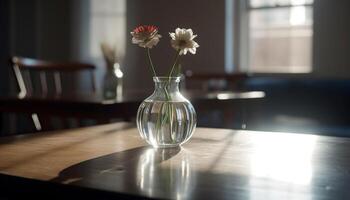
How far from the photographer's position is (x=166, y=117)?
1244 millimetres

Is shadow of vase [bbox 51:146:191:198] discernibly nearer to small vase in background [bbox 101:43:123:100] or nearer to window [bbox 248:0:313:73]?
small vase in background [bbox 101:43:123:100]

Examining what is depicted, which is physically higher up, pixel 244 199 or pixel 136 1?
pixel 136 1

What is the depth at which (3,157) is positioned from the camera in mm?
1160

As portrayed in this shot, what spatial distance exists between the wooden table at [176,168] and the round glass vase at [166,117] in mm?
33

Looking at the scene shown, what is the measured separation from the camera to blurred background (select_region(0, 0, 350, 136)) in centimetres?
380

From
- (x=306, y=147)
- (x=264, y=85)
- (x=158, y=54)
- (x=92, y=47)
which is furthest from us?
(x=92, y=47)

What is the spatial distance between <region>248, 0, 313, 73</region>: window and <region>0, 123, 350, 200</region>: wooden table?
2715 mm

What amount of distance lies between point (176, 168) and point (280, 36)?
3.40 meters

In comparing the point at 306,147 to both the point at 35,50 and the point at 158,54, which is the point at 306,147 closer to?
the point at 158,54

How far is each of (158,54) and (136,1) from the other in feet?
1.79

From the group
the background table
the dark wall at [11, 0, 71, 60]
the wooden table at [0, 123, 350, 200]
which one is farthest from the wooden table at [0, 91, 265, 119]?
the dark wall at [11, 0, 71, 60]

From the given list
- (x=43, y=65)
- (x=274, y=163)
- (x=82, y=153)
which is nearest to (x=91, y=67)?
(x=43, y=65)

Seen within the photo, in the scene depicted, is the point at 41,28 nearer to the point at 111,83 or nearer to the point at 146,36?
the point at 111,83

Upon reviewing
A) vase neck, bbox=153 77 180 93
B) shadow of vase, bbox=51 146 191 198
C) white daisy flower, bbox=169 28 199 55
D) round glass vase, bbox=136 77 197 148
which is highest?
white daisy flower, bbox=169 28 199 55
